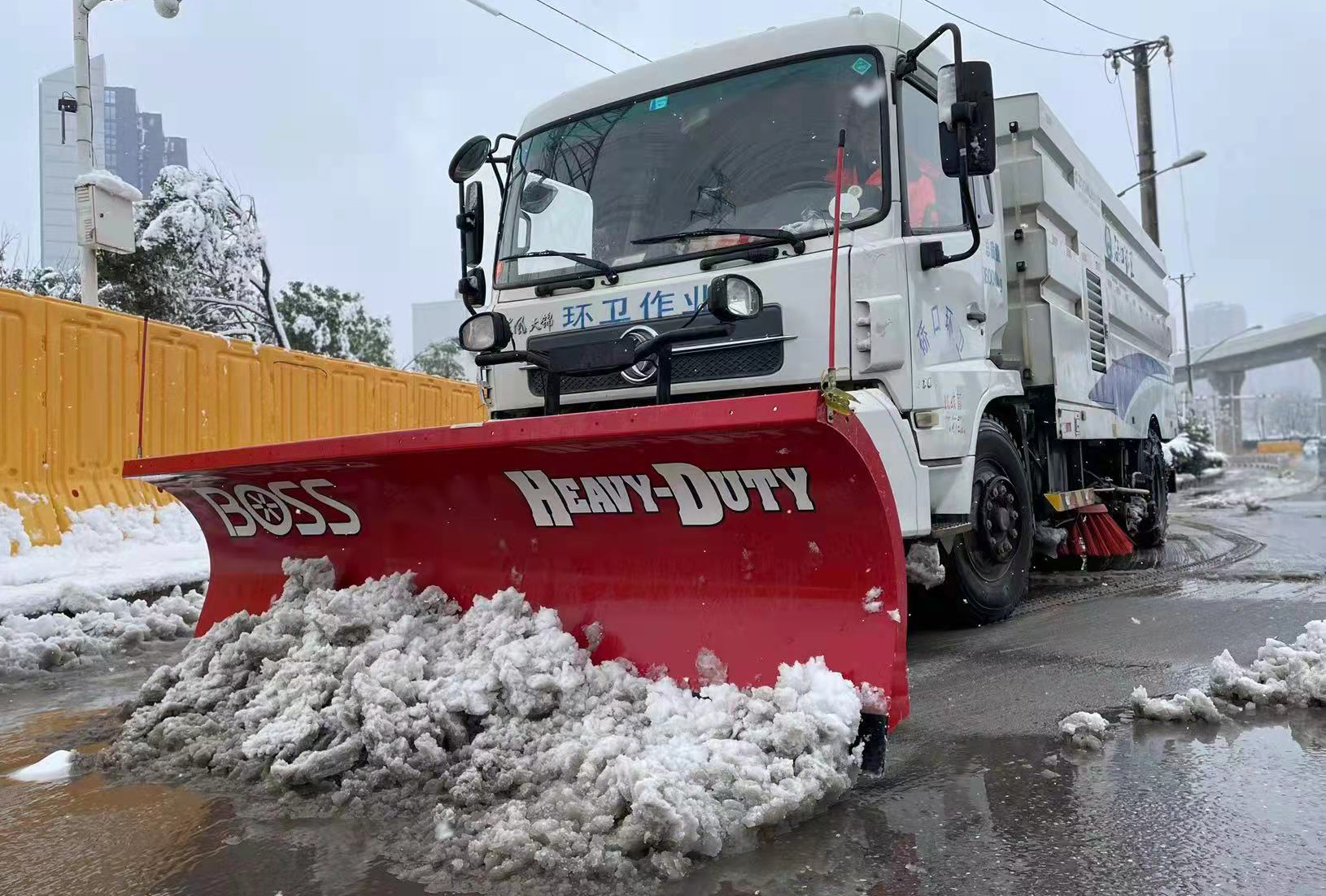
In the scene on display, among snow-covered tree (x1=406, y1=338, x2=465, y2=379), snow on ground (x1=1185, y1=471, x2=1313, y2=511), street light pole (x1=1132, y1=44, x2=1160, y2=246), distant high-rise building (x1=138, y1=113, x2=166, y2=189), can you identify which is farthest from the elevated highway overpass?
distant high-rise building (x1=138, y1=113, x2=166, y2=189)

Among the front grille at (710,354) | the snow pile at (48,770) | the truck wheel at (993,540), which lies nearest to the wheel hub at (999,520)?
the truck wheel at (993,540)

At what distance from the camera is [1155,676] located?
390 centimetres

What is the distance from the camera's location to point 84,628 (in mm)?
5516

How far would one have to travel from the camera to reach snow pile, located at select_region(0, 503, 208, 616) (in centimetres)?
594

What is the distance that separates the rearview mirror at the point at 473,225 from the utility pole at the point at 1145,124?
2082 cm

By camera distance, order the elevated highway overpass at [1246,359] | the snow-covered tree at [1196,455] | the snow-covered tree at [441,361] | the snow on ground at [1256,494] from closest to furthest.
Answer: the snow on ground at [1256,494]
the snow-covered tree at [1196,455]
the snow-covered tree at [441,361]
the elevated highway overpass at [1246,359]

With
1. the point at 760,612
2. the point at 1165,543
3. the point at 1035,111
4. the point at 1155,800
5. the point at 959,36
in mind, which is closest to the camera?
the point at 1155,800

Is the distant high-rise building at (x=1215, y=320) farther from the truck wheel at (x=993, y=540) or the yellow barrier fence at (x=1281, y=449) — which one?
the truck wheel at (x=993, y=540)

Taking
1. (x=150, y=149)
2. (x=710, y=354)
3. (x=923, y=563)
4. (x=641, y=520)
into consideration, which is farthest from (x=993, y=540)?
(x=150, y=149)

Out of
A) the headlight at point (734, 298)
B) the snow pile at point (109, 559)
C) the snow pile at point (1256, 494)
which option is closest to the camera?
the headlight at point (734, 298)

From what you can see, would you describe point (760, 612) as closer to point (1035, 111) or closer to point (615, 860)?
point (615, 860)

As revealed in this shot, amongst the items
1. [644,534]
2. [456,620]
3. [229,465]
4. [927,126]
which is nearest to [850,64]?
[927,126]

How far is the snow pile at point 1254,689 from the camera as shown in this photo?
3.30 m

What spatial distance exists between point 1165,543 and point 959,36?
7.72 meters
